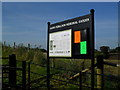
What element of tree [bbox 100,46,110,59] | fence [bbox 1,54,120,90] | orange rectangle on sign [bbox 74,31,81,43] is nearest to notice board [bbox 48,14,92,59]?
orange rectangle on sign [bbox 74,31,81,43]

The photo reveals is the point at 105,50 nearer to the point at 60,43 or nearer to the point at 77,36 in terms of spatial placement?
the point at 60,43

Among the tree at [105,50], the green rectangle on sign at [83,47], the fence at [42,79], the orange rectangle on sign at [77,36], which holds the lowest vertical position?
the fence at [42,79]

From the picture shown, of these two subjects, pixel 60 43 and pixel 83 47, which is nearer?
pixel 83 47

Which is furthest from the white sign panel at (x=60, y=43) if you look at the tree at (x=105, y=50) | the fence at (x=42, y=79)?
the tree at (x=105, y=50)

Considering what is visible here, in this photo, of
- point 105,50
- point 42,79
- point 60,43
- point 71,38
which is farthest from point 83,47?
point 105,50

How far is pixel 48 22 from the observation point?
6984 mm

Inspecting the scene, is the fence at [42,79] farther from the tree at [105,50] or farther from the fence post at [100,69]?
the tree at [105,50]

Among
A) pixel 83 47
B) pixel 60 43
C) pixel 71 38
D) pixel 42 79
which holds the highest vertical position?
pixel 71 38

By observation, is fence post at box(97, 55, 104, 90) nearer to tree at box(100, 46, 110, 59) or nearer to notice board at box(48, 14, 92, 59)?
notice board at box(48, 14, 92, 59)

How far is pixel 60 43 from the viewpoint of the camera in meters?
6.21

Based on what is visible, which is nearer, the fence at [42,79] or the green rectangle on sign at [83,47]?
the green rectangle on sign at [83,47]

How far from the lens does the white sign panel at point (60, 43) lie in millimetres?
5844

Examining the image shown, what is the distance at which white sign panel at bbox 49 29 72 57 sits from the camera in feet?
19.2

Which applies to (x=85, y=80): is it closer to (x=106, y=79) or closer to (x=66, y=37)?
(x=106, y=79)
